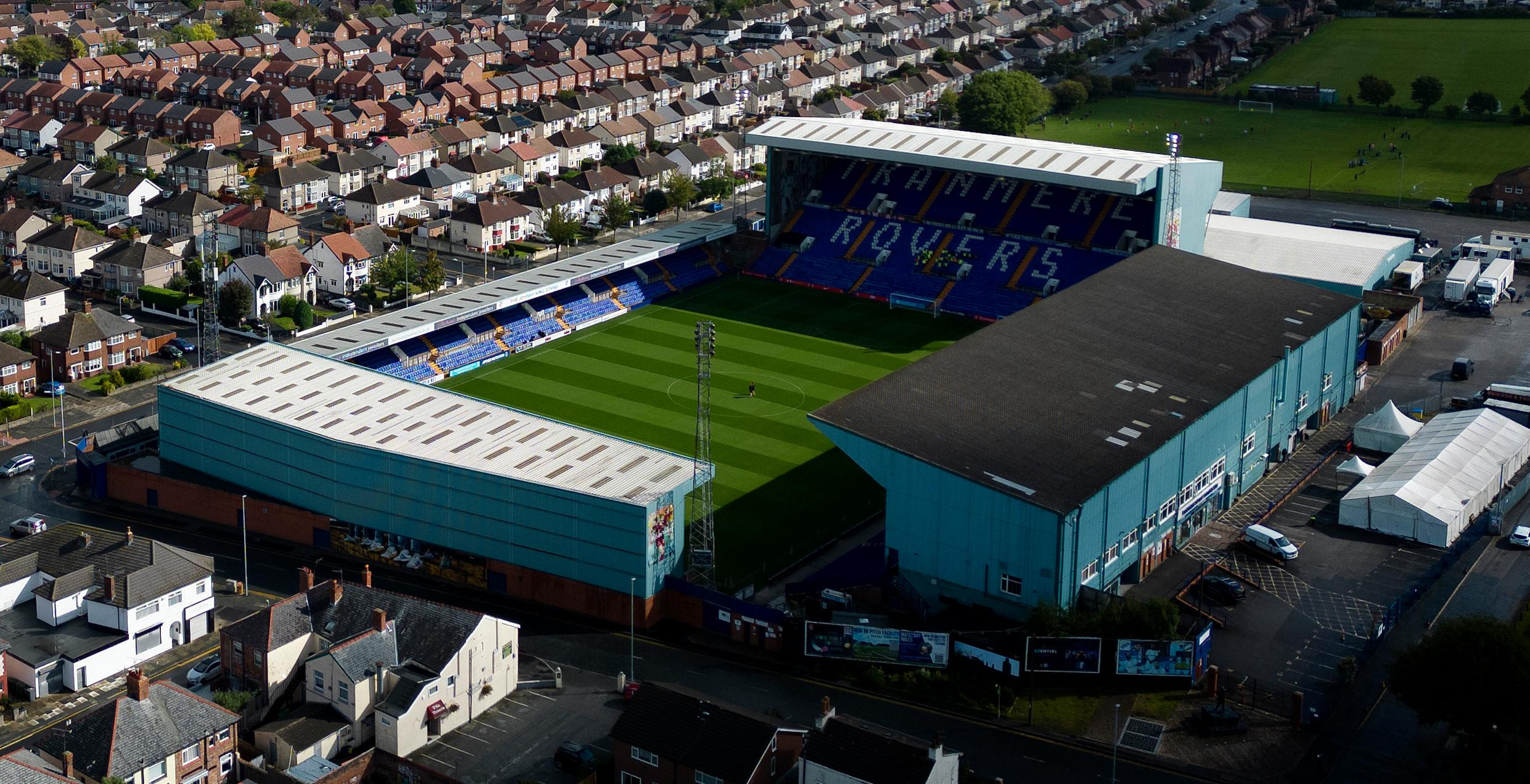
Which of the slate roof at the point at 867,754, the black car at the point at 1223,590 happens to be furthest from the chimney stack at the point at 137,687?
the black car at the point at 1223,590

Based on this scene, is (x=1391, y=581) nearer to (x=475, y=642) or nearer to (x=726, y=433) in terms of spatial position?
(x=726, y=433)

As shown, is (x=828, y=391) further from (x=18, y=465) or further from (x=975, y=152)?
(x=18, y=465)

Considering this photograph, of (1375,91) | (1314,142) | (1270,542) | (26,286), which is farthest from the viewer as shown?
(1375,91)

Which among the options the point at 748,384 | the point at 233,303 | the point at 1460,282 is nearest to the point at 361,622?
the point at 748,384

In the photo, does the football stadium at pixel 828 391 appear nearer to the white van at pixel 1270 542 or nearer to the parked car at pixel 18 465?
the white van at pixel 1270 542

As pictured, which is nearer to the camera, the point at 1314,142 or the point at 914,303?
the point at 914,303

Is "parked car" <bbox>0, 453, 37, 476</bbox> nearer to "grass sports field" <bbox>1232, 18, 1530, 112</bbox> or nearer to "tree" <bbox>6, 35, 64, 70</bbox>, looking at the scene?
"tree" <bbox>6, 35, 64, 70</bbox>

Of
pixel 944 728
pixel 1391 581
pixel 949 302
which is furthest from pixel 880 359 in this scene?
pixel 944 728
